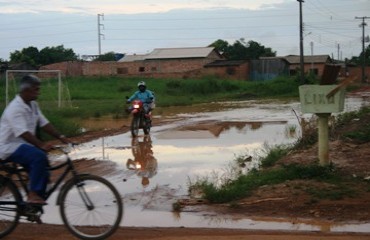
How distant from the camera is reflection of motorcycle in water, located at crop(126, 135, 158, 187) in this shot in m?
10.9

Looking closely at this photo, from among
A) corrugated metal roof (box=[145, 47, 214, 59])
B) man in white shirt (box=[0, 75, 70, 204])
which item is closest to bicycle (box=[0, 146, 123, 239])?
man in white shirt (box=[0, 75, 70, 204])

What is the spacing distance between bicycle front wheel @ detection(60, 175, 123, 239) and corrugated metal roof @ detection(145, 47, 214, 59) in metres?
68.5

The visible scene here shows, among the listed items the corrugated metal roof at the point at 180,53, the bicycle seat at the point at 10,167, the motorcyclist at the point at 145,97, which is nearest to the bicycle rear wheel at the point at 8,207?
the bicycle seat at the point at 10,167

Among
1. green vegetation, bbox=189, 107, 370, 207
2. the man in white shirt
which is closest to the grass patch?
green vegetation, bbox=189, 107, 370, 207

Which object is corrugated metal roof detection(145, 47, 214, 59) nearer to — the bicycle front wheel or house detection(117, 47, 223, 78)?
house detection(117, 47, 223, 78)

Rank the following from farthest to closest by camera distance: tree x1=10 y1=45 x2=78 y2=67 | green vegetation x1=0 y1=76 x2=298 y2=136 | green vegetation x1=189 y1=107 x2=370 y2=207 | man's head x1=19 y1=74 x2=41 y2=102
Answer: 1. tree x1=10 y1=45 x2=78 y2=67
2. green vegetation x1=0 y1=76 x2=298 y2=136
3. green vegetation x1=189 y1=107 x2=370 y2=207
4. man's head x1=19 y1=74 x2=41 y2=102

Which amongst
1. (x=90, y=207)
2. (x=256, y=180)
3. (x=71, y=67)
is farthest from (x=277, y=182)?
(x=71, y=67)

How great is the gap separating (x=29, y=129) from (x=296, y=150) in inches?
286

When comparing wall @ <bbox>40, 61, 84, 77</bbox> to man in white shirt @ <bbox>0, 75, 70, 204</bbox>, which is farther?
wall @ <bbox>40, 61, 84, 77</bbox>

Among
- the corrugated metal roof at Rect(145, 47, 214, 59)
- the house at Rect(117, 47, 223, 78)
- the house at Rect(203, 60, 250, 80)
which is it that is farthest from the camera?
the corrugated metal roof at Rect(145, 47, 214, 59)

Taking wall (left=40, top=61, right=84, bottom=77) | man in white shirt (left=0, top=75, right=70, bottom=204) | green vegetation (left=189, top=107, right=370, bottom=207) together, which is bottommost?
green vegetation (left=189, top=107, right=370, bottom=207)

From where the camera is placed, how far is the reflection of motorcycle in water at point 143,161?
1091cm

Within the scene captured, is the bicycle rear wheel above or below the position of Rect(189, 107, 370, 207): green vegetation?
above

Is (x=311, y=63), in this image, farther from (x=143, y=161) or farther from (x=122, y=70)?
(x=143, y=161)
